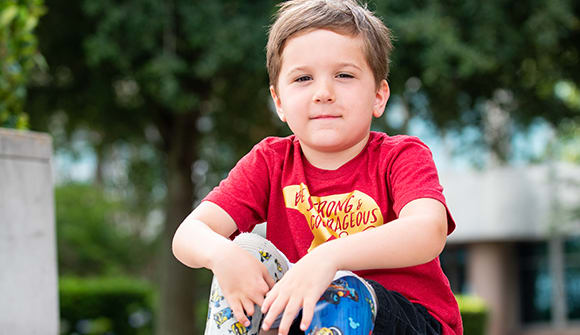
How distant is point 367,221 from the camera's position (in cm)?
200

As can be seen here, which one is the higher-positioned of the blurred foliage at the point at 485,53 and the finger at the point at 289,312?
the blurred foliage at the point at 485,53

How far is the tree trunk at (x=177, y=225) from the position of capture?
1028 cm

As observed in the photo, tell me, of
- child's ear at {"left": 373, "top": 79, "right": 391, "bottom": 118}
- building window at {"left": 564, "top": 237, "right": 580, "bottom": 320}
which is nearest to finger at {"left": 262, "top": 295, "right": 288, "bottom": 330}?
child's ear at {"left": 373, "top": 79, "right": 391, "bottom": 118}

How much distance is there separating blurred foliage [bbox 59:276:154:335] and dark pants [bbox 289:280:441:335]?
10846mm

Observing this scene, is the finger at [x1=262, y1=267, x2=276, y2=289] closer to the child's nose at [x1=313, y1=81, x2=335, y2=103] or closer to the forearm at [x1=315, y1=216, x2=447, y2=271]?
the forearm at [x1=315, y1=216, x2=447, y2=271]

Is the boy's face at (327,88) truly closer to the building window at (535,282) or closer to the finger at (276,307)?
the finger at (276,307)

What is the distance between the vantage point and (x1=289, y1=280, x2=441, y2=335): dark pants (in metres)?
1.76

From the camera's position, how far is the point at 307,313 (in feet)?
5.37

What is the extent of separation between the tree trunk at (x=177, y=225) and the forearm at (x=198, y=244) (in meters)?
8.34

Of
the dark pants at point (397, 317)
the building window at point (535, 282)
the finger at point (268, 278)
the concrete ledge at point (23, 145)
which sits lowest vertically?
the building window at point (535, 282)

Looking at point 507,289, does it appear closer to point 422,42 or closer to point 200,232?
point 422,42

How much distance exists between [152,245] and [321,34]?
19370 mm

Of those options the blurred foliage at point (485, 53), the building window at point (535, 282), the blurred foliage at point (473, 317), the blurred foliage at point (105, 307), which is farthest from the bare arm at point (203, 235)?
the building window at point (535, 282)

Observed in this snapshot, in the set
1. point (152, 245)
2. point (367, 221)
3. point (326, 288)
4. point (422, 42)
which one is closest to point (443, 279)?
point (367, 221)
